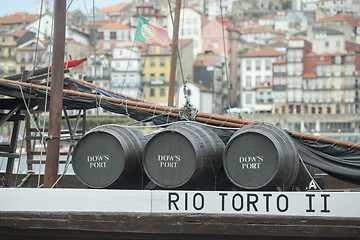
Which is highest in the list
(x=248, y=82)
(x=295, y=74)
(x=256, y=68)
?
(x=256, y=68)

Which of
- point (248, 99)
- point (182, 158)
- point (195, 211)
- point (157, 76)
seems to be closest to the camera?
point (195, 211)

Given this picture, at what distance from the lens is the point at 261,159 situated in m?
8.07

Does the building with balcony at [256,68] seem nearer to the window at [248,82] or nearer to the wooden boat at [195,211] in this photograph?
the window at [248,82]

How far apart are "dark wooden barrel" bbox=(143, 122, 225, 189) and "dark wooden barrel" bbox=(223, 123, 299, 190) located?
320mm

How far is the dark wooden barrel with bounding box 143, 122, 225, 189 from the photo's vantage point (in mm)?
8281

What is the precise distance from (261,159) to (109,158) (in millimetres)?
1902

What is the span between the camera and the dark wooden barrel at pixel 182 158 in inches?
326

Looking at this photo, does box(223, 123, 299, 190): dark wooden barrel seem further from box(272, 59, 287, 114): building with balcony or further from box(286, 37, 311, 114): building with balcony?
box(272, 59, 287, 114): building with balcony

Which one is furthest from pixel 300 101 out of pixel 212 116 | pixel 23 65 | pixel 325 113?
pixel 212 116

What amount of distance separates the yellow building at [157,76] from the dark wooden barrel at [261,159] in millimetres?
85393

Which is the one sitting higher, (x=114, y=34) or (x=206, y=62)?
(x=114, y=34)

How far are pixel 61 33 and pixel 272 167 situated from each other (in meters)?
3.37

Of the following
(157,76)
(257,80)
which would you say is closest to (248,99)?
(257,80)

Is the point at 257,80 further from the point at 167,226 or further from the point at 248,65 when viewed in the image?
the point at 167,226
